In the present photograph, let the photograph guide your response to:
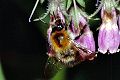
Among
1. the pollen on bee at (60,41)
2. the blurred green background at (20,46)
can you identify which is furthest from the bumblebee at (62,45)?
the blurred green background at (20,46)

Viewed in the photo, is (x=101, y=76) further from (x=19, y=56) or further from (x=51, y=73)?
(x=51, y=73)

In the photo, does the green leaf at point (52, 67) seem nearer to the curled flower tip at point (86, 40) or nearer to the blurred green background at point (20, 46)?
the curled flower tip at point (86, 40)

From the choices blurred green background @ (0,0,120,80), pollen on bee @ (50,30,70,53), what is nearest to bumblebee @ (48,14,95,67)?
pollen on bee @ (50,30,70,53)

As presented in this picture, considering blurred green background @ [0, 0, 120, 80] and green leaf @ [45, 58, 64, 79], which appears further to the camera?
blurred green background @ [0, 0, 120, 80]

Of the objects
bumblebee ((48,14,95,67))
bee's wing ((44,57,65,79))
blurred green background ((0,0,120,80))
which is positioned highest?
bumblebee ((48,14,95,67))

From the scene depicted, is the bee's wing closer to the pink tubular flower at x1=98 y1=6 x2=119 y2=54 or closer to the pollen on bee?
the pollen on bee

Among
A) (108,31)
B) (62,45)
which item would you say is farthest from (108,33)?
(62,45)

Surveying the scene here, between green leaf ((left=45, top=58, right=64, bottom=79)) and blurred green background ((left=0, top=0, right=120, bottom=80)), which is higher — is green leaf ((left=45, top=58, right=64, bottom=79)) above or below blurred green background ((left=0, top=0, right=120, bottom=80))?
above

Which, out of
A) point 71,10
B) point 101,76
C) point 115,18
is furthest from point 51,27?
point 101,76
